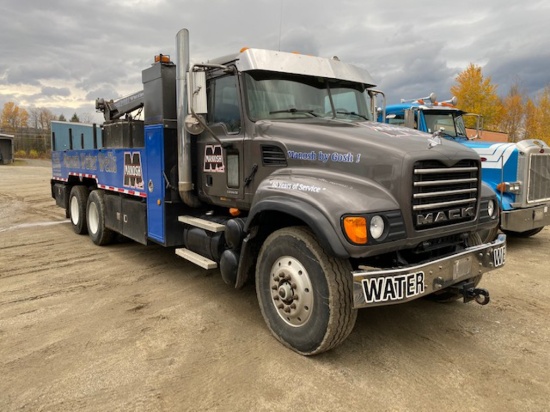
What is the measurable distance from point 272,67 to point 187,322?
2659 millimetres

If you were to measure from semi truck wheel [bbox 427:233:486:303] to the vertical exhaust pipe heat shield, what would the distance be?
2936 mm

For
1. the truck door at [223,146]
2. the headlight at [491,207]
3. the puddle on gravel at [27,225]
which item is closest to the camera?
the headlight at [491,207]

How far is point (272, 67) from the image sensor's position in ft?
13.8

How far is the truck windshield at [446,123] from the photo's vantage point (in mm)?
8422

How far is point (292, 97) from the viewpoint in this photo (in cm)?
428

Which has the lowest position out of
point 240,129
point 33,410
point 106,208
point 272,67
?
point 33,410

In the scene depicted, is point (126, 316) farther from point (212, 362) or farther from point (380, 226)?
point (380, 226)

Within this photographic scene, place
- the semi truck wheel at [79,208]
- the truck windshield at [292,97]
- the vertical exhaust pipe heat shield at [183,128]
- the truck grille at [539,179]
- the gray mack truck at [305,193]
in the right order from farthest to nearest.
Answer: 1. the semi truck wheel at [79,208]
2. the truck grille at [539,179]
3. the vertical exhaust pipe heat shield at [183,128]
4. the truck windshield at [292,97]
5. the gray mack truck at [305,193]

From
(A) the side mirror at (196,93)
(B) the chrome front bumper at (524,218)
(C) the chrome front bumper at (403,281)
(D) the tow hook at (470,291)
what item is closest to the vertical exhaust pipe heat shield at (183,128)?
(A) the side mirror at (196,93)

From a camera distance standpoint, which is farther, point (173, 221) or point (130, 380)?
point (173, 221)

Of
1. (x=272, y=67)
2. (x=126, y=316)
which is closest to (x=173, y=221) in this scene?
(x=126, y=316)

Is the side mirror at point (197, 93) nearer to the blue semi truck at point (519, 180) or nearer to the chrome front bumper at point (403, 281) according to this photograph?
the chrome front bumper at point (403, 281)

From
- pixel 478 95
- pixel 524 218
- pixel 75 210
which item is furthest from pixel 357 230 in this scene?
pixel 478 95

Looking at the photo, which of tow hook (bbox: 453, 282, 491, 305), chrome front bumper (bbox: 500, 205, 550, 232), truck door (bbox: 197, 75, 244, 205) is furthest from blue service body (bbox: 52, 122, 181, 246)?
chrome front bumper (bbox: 500, 205, 550, 232)
